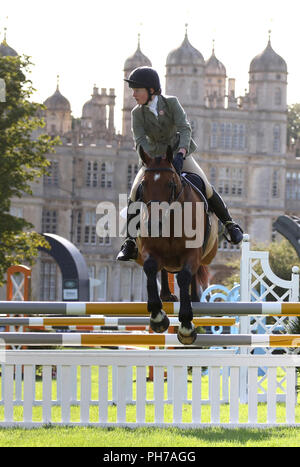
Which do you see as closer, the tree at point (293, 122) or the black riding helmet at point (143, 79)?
the black riding helmet at point (143, 79)

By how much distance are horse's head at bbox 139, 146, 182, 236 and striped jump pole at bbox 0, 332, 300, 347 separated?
1115 millimetres

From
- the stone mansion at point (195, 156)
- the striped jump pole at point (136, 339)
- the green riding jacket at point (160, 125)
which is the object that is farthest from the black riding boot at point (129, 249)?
the stone mansion at point (195, 156)

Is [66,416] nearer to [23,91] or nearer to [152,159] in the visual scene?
[152,159]

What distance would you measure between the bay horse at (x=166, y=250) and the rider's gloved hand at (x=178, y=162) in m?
0.09

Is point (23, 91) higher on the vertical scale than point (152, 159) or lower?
higher

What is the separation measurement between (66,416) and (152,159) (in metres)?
2.45

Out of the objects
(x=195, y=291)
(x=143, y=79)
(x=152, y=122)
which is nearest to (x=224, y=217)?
(x=195, y=291)

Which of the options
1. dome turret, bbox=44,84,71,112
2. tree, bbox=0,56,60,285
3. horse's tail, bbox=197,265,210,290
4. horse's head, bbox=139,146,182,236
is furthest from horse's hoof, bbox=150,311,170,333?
dome turret, bbox=44,84,71,112

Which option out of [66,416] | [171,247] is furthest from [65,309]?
[66,416]

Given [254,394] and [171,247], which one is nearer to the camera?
[171,247]

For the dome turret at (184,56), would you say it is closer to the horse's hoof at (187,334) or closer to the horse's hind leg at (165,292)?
the horse's hind leg at (165,292)

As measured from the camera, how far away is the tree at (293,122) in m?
90.4

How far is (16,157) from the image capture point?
30.7 metres

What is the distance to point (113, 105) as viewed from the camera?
72688 mm
